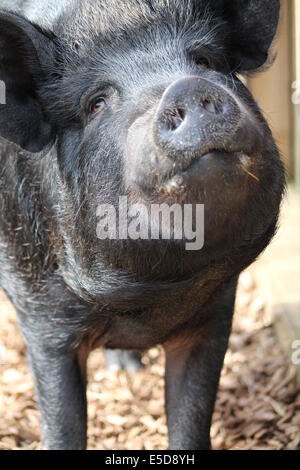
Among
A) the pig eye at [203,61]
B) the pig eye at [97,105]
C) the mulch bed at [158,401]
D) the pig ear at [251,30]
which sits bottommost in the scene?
the mulch bed at [158,401]

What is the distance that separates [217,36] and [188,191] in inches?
37.3

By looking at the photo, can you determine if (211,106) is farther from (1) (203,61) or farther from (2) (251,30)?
(2) (251,30)

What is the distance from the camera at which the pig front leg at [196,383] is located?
4121mm

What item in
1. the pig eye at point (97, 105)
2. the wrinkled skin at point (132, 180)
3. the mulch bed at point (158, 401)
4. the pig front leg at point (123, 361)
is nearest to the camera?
the wrinkled skin at point (132, 180)

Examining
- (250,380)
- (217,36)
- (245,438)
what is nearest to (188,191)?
(217,36)

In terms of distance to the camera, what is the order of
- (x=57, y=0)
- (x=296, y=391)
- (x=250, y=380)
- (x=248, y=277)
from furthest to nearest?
(x=248, y=277), (x=250, y=380), (x=296, y=391), (x=57, y=0)

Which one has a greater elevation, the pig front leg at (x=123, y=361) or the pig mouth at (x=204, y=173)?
the pig mouth at (x=204, y=173)

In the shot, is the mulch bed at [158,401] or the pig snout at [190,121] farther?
the mulch bed at [158,401]

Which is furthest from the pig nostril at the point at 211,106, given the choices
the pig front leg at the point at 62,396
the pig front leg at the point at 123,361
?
the pig front leg at the point at 123,361

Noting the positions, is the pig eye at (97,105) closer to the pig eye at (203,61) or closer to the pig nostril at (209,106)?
the pig eye at (203,61)

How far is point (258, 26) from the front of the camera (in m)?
3.55

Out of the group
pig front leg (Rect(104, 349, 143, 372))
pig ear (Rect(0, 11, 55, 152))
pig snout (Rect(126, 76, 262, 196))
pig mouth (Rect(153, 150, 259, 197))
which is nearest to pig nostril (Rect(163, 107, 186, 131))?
pig snout (Rect(126, 76, 262, 196))
